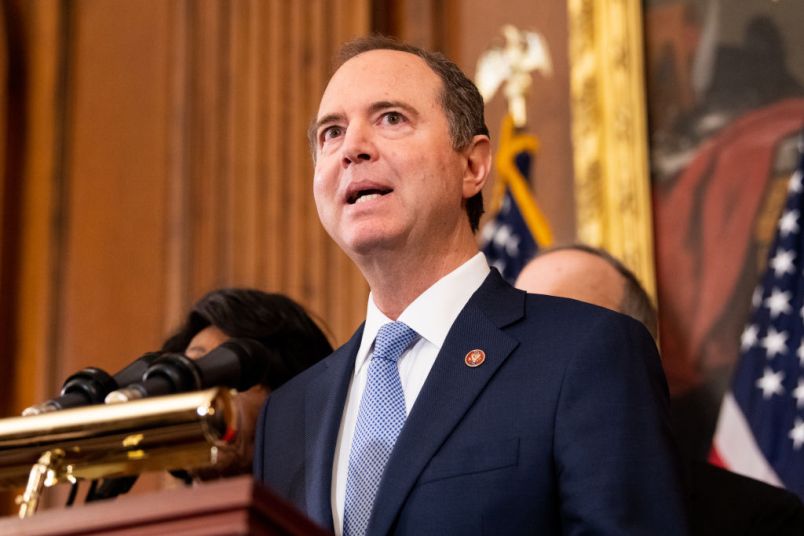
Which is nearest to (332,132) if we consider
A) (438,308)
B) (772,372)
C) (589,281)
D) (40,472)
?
(438,308)

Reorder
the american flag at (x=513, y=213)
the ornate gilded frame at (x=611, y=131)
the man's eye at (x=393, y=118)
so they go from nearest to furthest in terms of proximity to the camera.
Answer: the man's eye at (x=393, y=118) < the ornate gilded frame at (x=611, y=131) < the american flag at (x=513, y=213)

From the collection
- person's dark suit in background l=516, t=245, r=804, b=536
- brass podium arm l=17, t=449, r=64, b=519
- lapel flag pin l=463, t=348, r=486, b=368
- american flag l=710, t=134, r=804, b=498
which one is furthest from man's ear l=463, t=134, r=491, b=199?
american flag l=710, t=134, r=804, b=498

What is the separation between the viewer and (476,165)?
2.53 meters

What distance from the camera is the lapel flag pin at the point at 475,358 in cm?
212

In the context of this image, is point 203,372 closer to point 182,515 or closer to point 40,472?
point 40,472

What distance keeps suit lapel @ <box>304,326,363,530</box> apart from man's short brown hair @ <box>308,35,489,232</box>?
40 centimetres

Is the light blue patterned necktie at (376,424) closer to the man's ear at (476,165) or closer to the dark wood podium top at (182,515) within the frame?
the man's ear at (476,165)

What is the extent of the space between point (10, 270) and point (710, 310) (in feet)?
9.66

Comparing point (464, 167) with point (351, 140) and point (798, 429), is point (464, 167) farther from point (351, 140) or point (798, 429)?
point (798, 429)

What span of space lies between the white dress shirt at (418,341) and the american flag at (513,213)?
217 cm

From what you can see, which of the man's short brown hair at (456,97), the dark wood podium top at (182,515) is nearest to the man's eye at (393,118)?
the man's short brown hair at (456,97)

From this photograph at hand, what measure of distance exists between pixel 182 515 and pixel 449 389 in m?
0.76

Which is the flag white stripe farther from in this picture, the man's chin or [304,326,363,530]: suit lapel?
the man's chin

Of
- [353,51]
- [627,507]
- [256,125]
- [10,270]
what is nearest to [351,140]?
[353,51]
